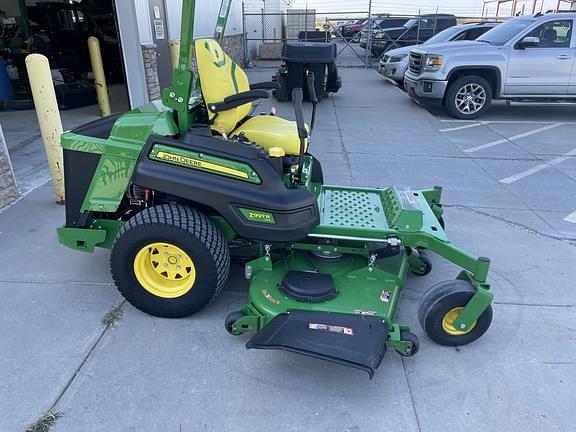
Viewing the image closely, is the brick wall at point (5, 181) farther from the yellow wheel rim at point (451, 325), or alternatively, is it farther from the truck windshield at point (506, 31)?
the truck windshield at point (506, 31)

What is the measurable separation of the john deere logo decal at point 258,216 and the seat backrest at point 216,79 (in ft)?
2.32

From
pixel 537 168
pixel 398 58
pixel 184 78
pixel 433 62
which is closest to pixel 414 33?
pixel 398 58

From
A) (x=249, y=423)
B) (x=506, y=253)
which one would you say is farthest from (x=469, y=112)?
(x=249, y=423)

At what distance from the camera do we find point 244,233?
106 inches

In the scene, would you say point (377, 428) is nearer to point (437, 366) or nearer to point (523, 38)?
point (437, 366)

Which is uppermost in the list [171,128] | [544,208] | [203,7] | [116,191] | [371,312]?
[203,7]

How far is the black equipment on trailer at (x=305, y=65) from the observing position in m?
9.49

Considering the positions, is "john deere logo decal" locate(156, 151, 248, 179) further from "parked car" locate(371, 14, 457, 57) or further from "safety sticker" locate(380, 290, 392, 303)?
"parked car" locate(371, 14, 457, 57)

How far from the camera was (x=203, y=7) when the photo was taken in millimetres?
11078

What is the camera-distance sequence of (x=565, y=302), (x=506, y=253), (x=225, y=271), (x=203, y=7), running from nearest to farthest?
(x=225, y=271)
(x=565, y=302)
(x=506, y=253)
(x=203, y=7)

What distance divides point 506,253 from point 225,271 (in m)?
2.47

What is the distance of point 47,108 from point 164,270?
7.82 ft

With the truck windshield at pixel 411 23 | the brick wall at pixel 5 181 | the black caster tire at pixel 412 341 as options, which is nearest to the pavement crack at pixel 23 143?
the brick wall at pixel 5 181

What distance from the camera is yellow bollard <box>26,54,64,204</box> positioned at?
13.2 feet
